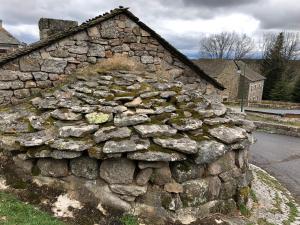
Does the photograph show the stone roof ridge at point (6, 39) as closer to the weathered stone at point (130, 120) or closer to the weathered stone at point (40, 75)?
the weathered stone at point (40, 75)

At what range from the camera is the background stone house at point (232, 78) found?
1810 inches

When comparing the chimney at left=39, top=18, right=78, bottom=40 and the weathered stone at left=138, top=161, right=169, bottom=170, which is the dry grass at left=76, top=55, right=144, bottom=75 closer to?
the chimney at left=39, top=18, right=78, bottom=40

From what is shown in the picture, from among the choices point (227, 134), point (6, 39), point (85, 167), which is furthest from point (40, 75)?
point (6, 39)

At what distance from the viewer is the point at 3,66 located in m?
7.62

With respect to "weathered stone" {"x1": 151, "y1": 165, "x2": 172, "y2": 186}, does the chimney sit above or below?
above

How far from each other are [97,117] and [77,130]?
550 mm

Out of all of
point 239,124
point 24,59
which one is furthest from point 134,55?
point 239,124

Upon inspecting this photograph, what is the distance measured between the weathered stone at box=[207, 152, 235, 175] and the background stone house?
39.0 metres

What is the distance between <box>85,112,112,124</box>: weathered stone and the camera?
6398 millimetres

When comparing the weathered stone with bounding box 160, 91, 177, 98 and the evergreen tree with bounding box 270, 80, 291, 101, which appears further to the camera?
the evergreen tree with bounding box 270, 80, 291, 101

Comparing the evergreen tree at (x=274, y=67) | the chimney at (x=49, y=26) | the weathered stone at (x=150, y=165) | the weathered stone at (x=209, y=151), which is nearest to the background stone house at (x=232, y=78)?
the evergreen tree at (x=274, y=67)

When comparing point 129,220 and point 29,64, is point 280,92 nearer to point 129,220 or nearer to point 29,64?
point 29,64

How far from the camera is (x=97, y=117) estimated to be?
648 centimetres

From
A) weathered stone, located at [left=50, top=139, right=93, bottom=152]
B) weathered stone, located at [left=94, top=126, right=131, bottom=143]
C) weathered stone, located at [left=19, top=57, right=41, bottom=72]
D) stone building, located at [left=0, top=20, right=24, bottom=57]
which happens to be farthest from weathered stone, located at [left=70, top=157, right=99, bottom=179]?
stone building, located at [left=0, top=20, right=24, bottom=57]
